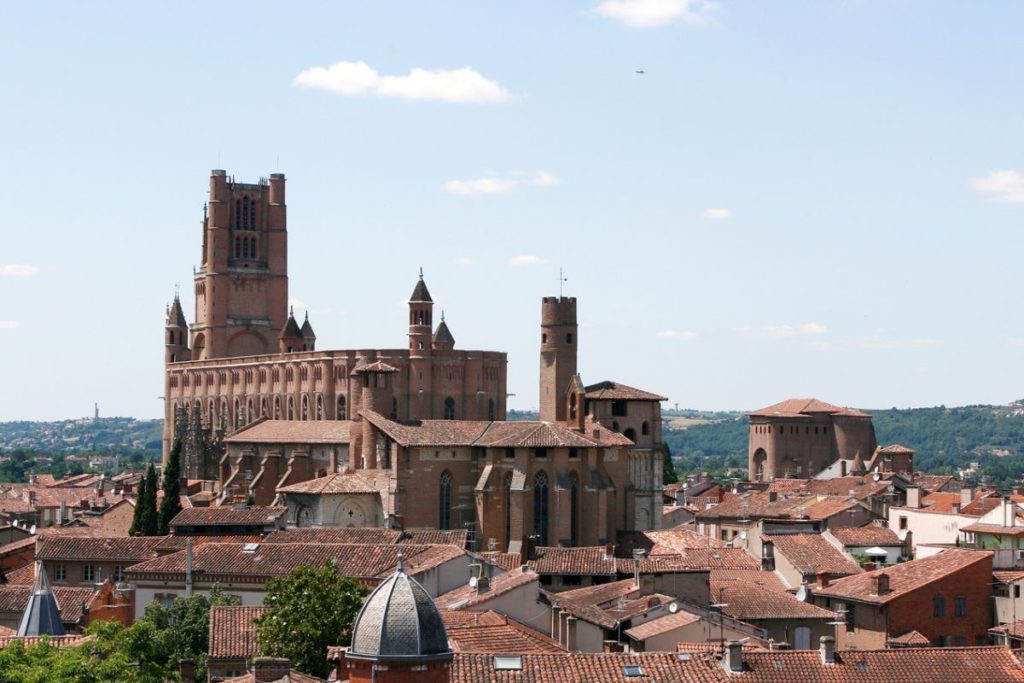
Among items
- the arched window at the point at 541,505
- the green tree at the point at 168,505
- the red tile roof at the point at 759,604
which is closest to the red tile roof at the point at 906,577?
the red tile roof at the point at 759,604

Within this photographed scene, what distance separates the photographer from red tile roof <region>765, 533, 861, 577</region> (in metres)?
68.2

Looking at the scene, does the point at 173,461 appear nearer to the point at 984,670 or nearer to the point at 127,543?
the point at 127,543

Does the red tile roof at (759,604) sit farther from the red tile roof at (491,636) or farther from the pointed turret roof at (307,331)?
the pointed turret roof at (307,331)

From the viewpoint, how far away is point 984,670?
3941cm

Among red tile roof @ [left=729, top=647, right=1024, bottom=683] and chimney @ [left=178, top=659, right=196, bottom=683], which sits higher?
red tile roof @ [left=729, top=647, right=1024, bottom=683]

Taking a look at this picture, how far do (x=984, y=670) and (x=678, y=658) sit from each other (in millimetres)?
6252

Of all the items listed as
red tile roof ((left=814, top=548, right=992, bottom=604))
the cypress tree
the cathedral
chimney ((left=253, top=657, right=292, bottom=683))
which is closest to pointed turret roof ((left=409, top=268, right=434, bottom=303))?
the cathedral

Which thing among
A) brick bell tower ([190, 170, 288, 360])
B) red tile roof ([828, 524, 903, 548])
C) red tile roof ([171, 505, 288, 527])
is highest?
brick bell tower ([190, 170, 288, 360])

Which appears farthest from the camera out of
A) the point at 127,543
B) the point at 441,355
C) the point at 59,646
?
the point at 441,355

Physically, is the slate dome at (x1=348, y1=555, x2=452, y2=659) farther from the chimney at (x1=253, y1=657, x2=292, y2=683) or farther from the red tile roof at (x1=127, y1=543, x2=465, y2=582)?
the red tile roof at (x1=127, y1=543, x2=465, y2=582)

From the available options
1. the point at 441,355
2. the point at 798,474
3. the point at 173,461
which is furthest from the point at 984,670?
the point at 798,474

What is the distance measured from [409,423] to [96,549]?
22.6 metres

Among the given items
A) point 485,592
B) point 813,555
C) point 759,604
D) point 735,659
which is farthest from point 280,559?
point 735,659

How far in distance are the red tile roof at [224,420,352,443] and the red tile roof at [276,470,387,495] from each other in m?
13.3
